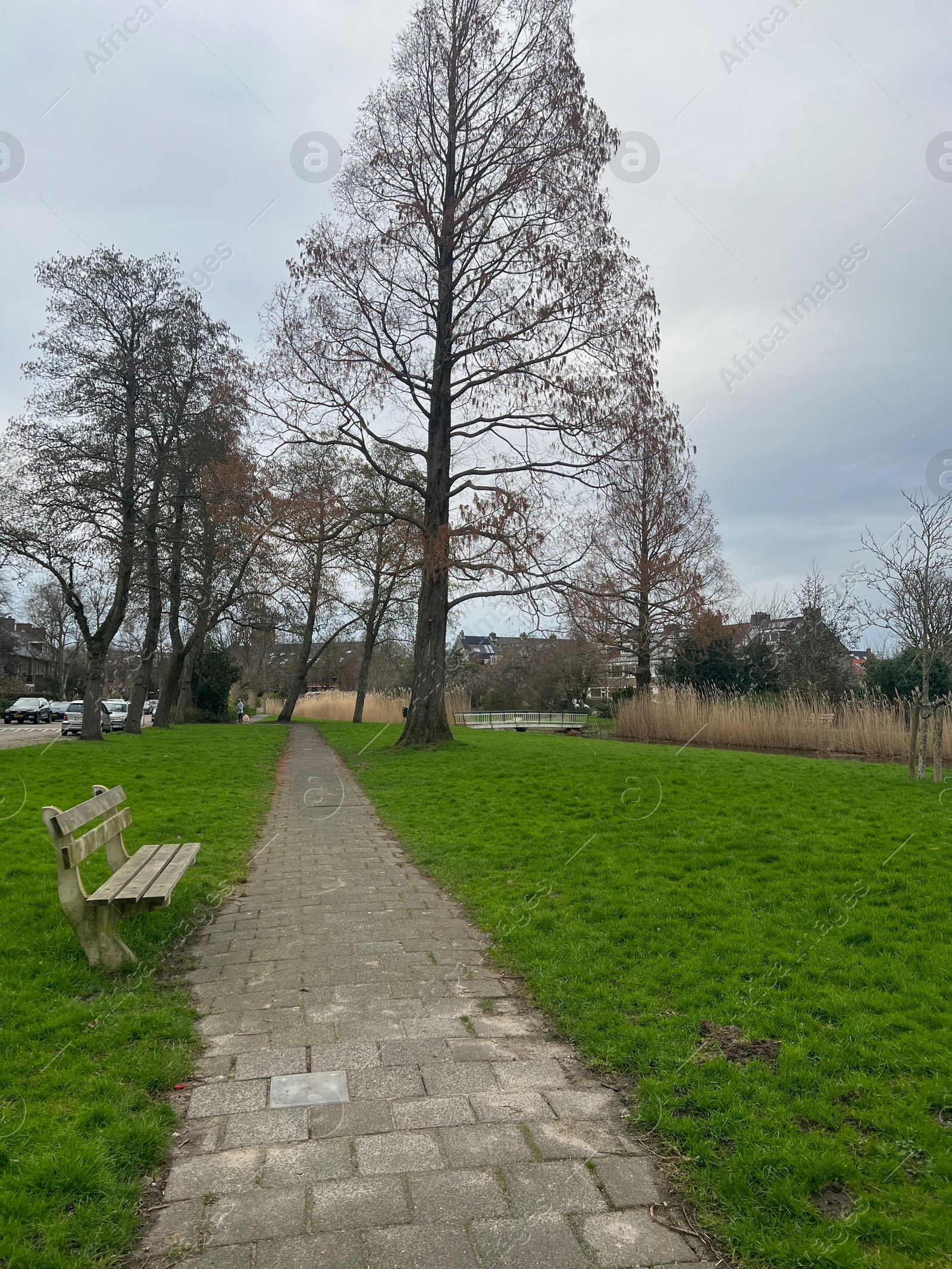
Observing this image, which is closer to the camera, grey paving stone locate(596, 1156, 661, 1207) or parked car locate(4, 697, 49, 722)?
grey paving stone locate(596, 1156, 661, 1207)

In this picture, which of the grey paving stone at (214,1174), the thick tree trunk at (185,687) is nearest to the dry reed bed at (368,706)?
the thick tree trunk at (185,687)

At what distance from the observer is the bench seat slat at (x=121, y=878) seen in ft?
16.3

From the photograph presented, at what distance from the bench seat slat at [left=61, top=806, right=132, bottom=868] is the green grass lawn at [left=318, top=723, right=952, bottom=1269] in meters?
2.73

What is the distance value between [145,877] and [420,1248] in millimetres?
3620

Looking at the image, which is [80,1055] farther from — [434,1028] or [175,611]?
[175,611]

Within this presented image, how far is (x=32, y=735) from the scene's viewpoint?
3312cm

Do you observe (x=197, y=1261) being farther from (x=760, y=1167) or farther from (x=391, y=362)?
(x=391, y=362)

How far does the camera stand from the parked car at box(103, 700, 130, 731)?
33781mm

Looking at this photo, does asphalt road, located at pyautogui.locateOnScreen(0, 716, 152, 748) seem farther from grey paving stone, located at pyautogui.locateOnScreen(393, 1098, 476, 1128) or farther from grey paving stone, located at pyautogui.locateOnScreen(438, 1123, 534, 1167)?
grey paving stone, located at pyautogui.locateOnScreen(438, 1123, 534, 1167)

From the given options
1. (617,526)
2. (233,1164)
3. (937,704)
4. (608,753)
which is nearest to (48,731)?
(617,526)

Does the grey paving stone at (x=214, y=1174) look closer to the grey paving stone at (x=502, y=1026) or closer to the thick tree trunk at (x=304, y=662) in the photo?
the grey paving stone at (x=502, y=1026)

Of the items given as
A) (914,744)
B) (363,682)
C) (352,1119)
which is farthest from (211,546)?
(352,1119)

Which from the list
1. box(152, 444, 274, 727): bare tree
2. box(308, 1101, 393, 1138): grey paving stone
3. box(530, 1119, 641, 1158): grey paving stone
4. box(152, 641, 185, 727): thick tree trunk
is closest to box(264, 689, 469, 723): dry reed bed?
box(152, 444, 274, 727): bare tree

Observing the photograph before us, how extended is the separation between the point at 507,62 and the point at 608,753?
49.9ft
